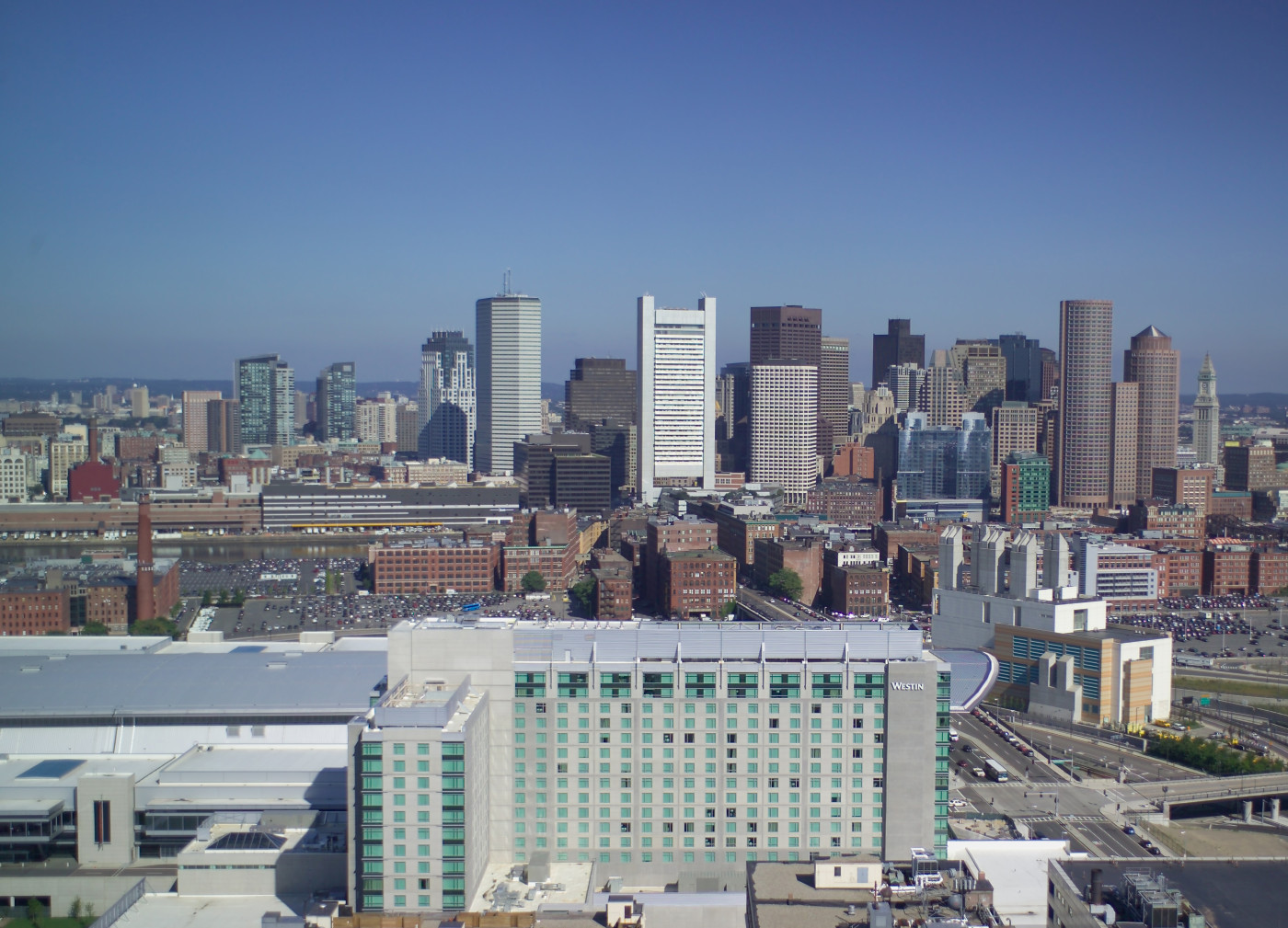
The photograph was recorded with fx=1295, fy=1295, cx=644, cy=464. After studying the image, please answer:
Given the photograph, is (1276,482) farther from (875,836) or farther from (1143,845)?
(875,836)

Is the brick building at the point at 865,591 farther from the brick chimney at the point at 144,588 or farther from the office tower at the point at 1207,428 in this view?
the office tower at the point at 1207,428

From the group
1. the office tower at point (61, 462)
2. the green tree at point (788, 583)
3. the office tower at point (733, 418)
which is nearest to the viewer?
the green tree at point (788, 583)

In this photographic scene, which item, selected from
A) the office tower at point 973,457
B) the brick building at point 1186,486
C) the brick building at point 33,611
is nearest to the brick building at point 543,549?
the brick building at point 33,611

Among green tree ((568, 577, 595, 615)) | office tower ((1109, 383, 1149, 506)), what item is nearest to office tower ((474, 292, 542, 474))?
office tower ((1109, 383, 1149, 506))

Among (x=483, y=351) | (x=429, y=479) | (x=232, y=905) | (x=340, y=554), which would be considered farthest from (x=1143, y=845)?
(x=483, y=351)

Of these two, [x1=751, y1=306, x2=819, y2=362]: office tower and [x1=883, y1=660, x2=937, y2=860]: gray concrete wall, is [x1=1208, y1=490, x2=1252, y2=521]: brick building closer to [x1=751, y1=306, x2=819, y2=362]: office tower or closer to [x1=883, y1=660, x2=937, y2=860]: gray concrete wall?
[x1=751, y1=306, x2=819, y2=362]: office tower

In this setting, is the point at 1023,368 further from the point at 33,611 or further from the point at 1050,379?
the point at 33,611
